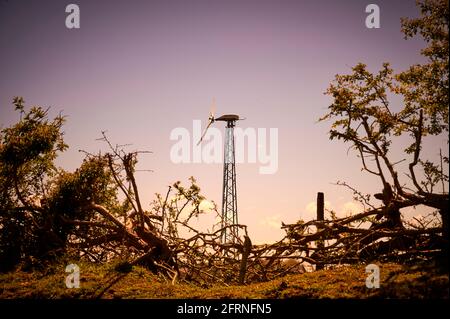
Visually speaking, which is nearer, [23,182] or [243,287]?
[243,287]

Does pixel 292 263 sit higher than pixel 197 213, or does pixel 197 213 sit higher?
pixel 197 213

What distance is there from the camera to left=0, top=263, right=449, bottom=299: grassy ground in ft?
9.80

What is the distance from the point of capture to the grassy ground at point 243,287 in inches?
118

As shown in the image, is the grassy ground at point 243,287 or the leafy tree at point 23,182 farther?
the leafy tree at point 23,182

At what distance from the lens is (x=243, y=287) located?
4.38 meters

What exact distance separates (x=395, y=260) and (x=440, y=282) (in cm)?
166

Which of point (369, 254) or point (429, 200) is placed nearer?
point (429, 200)

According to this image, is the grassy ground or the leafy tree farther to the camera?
the leafy tree

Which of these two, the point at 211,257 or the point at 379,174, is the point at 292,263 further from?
the point at 379,174
